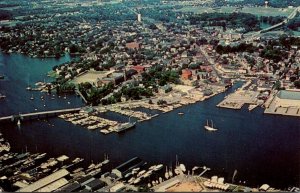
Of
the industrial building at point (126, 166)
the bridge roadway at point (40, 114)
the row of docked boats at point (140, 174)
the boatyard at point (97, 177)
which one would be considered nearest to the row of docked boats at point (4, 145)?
the boatyard at point (97, 177)

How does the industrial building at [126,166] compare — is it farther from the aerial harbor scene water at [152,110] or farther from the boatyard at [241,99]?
the boatyard at [241,99]

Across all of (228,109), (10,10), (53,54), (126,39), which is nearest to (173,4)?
(10,10)

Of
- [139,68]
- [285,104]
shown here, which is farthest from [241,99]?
[139,68]

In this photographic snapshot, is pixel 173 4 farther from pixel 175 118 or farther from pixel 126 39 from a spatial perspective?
pixel 175 118

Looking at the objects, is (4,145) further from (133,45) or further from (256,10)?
(256,10)

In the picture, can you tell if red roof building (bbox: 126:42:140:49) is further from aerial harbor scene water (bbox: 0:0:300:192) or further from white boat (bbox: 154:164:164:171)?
white boat (bbox: 154:164:164:171)

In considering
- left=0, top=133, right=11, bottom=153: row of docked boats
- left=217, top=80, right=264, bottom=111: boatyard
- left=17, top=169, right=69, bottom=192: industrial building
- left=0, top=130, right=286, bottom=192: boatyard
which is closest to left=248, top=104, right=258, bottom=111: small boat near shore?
left=217, top=80, right=264, bottom=111: boatyard

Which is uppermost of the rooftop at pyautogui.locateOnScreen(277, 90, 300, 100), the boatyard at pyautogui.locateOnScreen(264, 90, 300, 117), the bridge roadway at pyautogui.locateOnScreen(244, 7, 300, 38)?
the bridge roadway at pyautogui.locateOnScreen(244, 7, 300, 38)
